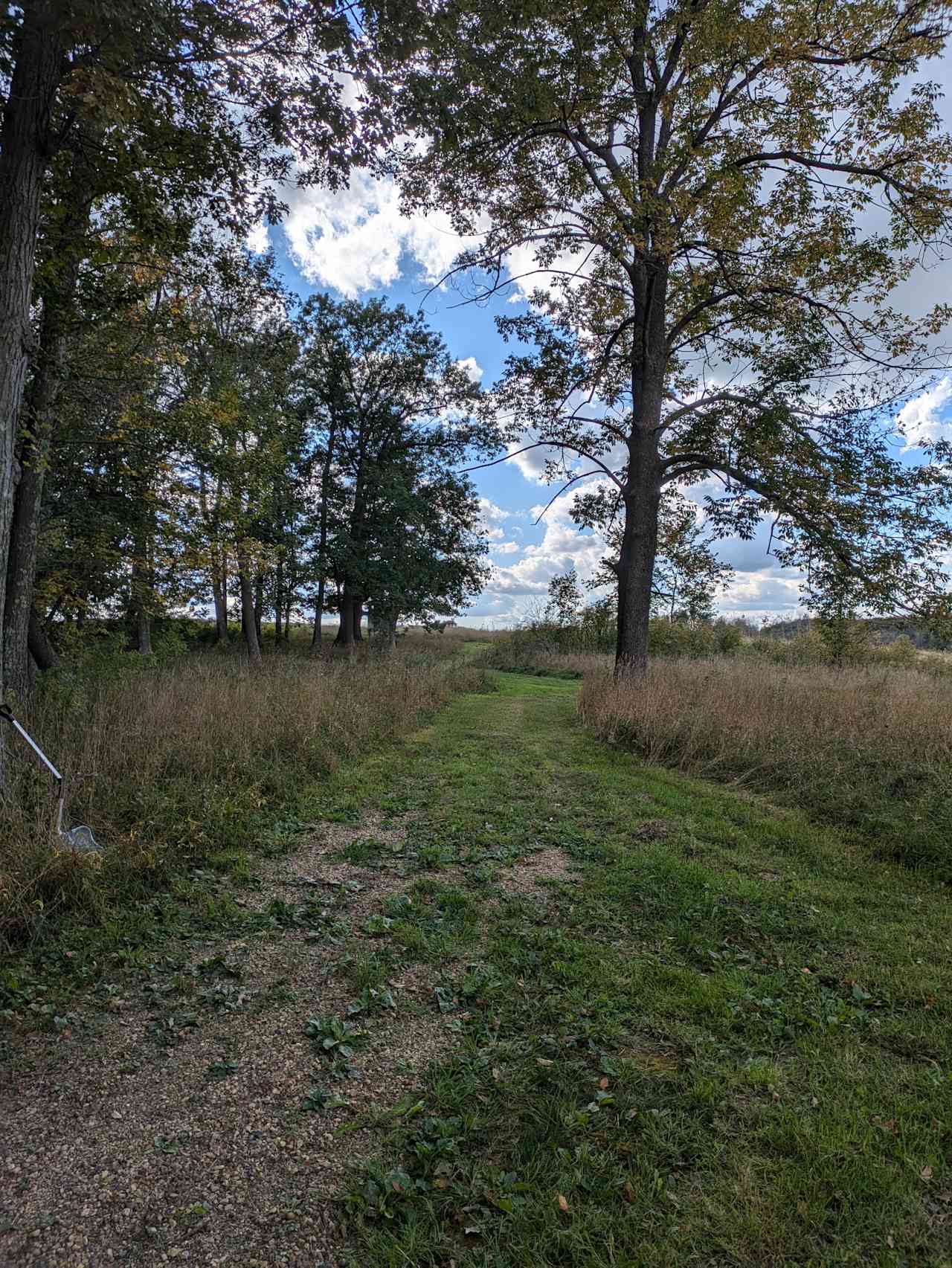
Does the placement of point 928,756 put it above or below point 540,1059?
above

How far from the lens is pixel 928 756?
6293 mm

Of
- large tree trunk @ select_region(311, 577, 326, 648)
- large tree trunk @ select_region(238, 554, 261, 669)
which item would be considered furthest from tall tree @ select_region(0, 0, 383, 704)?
large tree trunk @ select_region(311, 577, 326, 648)

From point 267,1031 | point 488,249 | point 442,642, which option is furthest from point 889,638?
point 267,1031

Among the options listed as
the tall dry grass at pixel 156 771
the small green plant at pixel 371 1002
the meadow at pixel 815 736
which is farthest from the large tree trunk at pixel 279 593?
the small green plant at pixel 371 1002

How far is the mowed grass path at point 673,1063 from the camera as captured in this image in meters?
1.90

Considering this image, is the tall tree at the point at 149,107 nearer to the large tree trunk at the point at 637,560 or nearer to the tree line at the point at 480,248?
the tree line at the point at 480,248

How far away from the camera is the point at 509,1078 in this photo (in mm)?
2551

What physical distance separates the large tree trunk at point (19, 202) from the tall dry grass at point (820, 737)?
765cm

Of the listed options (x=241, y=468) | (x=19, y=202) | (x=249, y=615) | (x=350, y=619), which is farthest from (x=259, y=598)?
(x=19, y=202)

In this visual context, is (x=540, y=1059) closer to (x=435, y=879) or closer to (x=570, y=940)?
(x=570, y=940)

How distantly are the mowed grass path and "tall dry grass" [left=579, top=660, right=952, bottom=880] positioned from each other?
67 cm

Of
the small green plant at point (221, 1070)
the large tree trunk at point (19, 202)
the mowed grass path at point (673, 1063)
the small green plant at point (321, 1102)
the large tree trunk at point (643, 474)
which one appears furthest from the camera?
the large tree trunk at point (643, 474)

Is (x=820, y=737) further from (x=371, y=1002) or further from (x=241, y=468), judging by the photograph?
(x=241, y=468)

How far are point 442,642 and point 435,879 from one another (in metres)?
27.8
